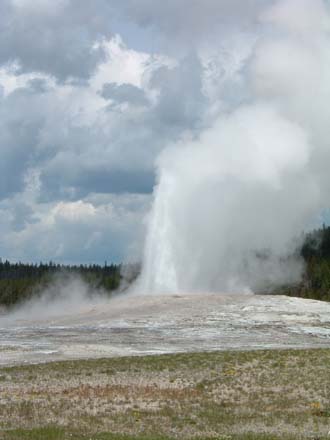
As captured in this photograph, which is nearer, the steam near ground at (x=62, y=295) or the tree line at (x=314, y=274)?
the steam near ground at (x=62, y=295)

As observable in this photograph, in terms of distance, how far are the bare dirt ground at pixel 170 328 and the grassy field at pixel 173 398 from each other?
305 inches

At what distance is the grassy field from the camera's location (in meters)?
20.1

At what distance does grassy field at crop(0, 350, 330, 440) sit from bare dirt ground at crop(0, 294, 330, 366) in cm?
774

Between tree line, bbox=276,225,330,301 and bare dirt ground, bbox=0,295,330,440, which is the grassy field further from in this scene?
tree line, bbox=276,225,330,301

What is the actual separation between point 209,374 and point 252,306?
141ft

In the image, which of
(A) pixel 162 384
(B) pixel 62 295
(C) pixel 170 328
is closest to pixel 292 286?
(B) pixel 62 295

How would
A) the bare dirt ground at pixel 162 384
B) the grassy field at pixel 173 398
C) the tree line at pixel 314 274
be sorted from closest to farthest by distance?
1. the grassy field at pixel 173 398
2. the bare dirt ground at pixel 162 384
3. the tree line at pixel 314 274

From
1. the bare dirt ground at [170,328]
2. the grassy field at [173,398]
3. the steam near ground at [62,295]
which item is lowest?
the grassy field at [173,398]

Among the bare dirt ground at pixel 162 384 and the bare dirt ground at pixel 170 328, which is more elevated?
the bare dirt ground at pixel 170 328

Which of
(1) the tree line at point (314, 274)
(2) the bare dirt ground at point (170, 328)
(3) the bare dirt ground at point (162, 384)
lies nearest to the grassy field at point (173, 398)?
(3) the bare dirt ground at point (162, 384)

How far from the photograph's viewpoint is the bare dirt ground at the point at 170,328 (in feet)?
149

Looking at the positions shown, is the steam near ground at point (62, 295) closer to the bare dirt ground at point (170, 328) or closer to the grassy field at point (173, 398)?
the bare dirt ground at point (170, 328)

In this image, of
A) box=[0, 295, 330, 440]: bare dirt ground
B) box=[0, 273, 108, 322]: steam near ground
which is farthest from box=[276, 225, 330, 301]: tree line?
box=[0, 295, 330, 440]: bare dirt ground

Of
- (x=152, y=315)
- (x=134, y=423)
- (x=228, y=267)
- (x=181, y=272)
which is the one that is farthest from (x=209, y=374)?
(x=228, y=267)
